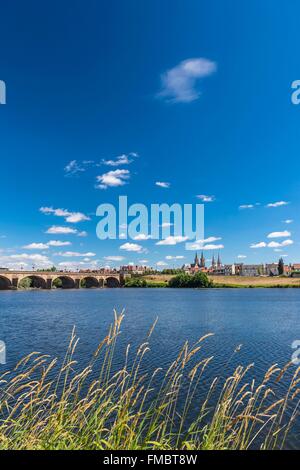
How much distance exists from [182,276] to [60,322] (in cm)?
14569

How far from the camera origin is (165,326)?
46.8 metres

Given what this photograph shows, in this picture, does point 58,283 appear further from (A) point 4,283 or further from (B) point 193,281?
(B) point 193,281

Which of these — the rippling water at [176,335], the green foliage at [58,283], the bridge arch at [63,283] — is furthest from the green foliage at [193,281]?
the rippling water at [176,335]

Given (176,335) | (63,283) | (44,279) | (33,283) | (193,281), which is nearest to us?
(176,335)

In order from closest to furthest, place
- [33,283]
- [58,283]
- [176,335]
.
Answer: [176,335] < [33,283] < [58,283]

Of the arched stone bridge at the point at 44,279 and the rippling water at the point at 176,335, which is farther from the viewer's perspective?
the arched stone bridge at the point at 44,279

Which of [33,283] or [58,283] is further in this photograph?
[58,283]

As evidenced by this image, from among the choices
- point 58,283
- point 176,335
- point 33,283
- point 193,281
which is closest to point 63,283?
point 58,283

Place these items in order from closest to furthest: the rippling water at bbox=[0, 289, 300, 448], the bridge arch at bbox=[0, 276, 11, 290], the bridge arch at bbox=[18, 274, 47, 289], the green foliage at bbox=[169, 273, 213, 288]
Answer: the rippling water at bbox=[0, 289, 300, 448], the bridge arch at bbox=[0, 276, 11, 290], the bridge arch at bbox=[18, 274, 47, 289], the green foliage at bbox=[169, 273, 213, 288]

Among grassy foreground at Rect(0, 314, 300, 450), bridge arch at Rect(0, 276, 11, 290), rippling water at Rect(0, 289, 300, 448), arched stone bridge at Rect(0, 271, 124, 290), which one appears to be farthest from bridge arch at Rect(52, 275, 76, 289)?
grassy foreground at Rect(0, 314, 300, 450)

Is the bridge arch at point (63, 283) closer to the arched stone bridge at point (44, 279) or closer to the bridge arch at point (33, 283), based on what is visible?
the arched stone bridge at point (44, 279)

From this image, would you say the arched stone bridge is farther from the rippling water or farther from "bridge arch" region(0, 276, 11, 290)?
the rippling water
